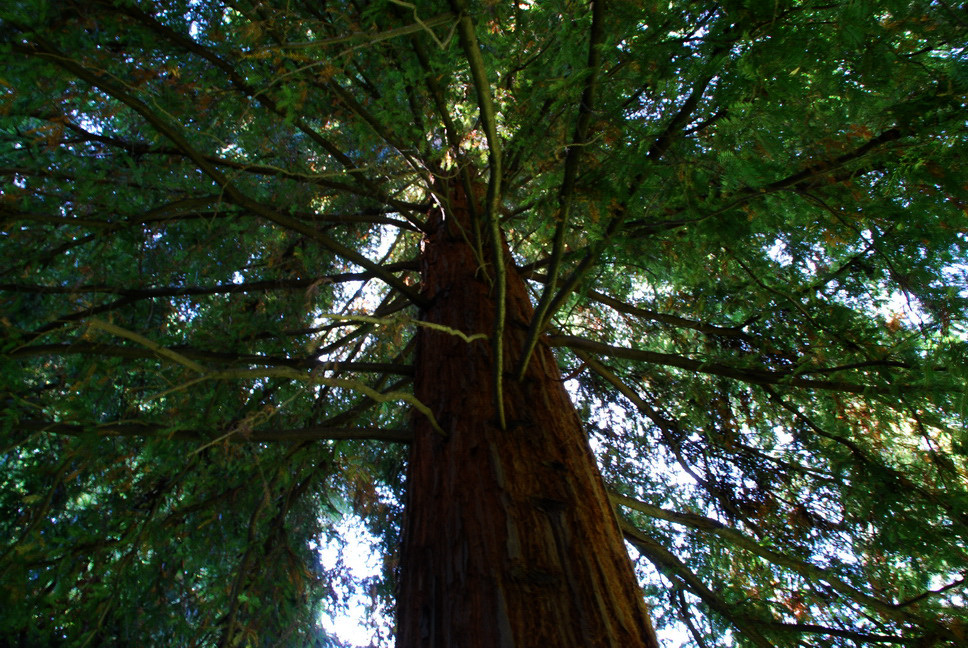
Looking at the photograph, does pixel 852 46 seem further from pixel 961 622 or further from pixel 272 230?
pixel 272 230

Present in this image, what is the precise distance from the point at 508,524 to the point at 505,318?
1.14 meters

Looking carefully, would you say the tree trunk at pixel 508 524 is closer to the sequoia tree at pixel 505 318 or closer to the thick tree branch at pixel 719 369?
the sequoia tree at pixel 505 318

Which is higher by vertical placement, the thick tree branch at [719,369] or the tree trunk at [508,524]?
the thick tree branch at [719,369]

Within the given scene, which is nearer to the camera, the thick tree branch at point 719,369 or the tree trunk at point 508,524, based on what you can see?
the tree trunk at point 508,524

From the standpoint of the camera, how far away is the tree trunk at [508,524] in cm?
169

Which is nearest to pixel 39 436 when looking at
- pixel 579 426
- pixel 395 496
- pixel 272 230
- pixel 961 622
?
pixel 272 230

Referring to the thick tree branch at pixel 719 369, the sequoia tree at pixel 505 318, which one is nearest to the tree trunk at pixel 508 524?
the sequoia tree at pixel 505 318

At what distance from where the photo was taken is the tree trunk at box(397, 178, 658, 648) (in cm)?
169

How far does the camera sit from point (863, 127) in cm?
221

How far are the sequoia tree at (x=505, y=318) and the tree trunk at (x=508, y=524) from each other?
0.01m

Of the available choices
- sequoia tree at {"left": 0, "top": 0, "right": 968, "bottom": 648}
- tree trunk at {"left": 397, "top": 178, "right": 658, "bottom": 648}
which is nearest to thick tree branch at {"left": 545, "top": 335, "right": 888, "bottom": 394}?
sequoia tree at {"left": 0, "top": 0, "right": 968, "bottom": 648}

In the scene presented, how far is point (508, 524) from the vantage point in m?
1.93

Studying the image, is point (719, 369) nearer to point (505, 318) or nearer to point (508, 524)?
point (505, 318)

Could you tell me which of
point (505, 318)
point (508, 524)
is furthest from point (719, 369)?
point (508, 524)
